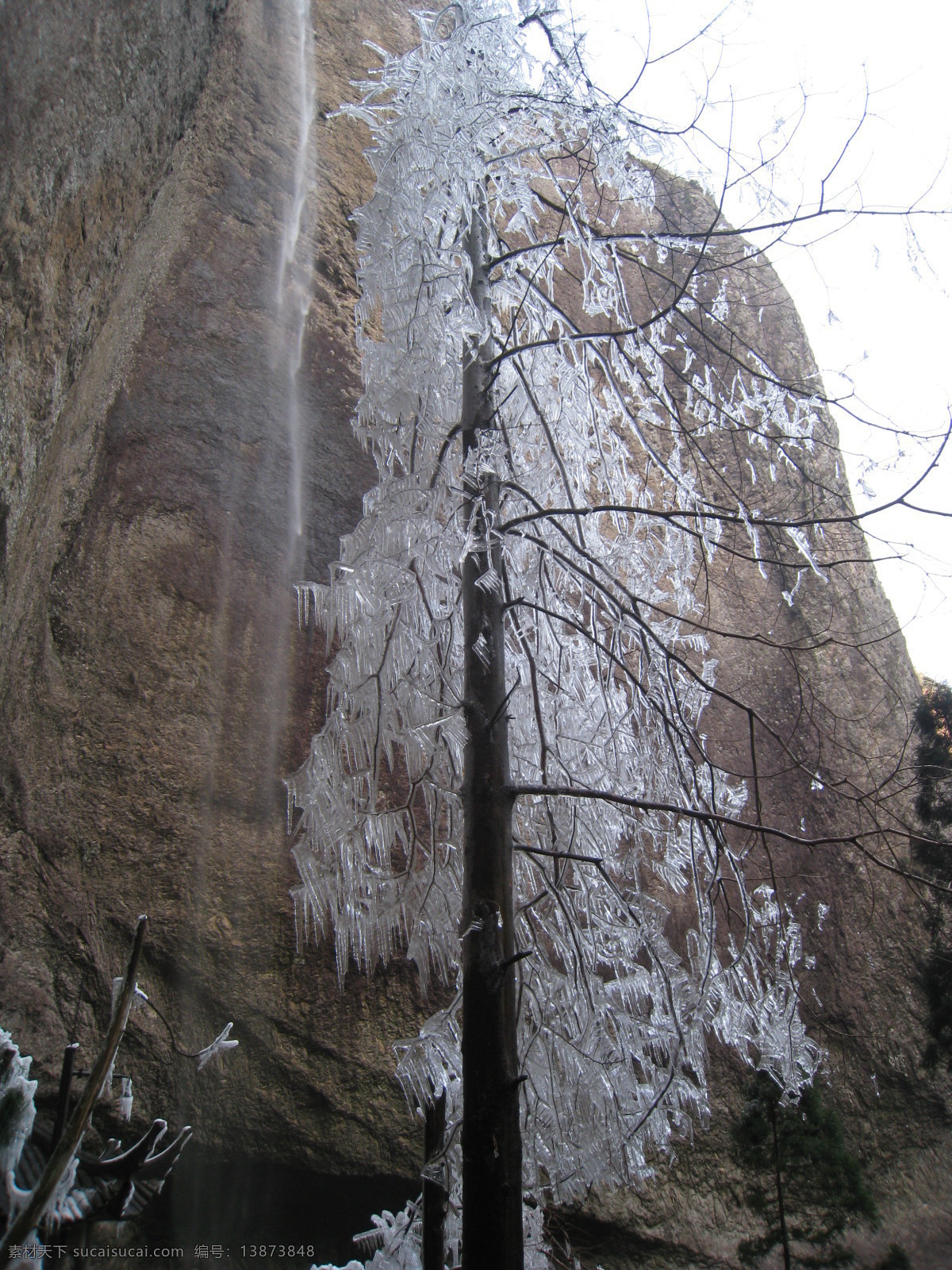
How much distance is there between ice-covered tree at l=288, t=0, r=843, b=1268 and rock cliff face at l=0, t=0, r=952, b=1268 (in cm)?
52

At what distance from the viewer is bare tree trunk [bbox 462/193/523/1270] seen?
1715 millimetres

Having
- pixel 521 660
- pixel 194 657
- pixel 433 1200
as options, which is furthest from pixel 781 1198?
pixel 194 657

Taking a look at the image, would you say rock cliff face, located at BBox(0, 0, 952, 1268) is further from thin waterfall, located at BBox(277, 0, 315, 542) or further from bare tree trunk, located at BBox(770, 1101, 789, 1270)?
bare tree trunk, located at BBox(770, 1101, 789, 1270)

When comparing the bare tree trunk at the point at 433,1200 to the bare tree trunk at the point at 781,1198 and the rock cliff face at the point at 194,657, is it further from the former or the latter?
the bare tree trunk at the point at 781,1198

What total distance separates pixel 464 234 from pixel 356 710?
1.62 meters

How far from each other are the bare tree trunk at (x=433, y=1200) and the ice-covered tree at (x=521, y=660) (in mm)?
53

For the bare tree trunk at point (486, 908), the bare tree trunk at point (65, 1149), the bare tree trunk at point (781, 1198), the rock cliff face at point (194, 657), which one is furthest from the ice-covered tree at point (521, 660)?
the bare tree trunk at point (781, 1198)

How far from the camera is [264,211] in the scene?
5438mm

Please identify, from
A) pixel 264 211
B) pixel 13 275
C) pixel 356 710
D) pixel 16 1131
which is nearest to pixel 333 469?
pixel 264 211

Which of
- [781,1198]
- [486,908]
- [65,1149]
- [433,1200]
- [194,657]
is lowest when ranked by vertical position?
[781,1198]

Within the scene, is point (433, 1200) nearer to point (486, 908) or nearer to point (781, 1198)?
point (486, 908)

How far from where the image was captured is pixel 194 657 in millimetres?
4004

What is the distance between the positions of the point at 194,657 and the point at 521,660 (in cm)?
206

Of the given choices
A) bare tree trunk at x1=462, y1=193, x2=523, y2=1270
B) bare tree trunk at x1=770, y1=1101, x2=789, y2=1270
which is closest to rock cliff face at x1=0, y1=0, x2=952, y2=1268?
bare tree trunk at x1=770, y1=1101, x2=789, y2=1270
